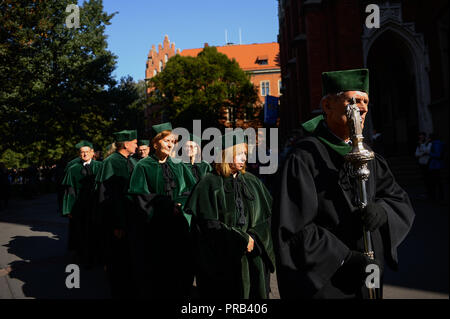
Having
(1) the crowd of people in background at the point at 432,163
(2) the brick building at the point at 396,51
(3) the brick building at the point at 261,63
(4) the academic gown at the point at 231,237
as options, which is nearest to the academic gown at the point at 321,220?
(4) the academic gown at the point at 231,237

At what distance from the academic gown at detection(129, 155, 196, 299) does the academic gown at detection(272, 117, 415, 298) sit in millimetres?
2471

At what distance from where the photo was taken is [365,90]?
237 cm

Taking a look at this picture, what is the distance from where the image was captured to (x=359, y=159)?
212 cm

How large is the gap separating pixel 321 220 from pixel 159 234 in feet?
8.73

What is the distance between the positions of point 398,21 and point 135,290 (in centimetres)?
1913

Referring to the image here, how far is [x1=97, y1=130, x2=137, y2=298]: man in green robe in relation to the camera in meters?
4.85

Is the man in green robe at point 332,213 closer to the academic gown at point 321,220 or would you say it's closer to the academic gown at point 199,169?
the academic gown at point 321,220

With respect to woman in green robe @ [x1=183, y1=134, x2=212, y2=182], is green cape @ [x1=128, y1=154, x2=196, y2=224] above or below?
below

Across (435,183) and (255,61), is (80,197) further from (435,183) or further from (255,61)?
(255,61)

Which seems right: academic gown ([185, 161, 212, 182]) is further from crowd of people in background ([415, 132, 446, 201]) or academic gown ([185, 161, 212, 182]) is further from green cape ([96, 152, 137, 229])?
crowd of people in background ([415, 132, 446, 201])

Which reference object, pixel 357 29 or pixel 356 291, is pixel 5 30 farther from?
pixel 356 291

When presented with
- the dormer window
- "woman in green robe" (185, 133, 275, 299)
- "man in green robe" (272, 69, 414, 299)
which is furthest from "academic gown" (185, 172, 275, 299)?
the dormer window

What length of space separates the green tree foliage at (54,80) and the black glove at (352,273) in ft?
73.1

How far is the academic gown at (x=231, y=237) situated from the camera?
3.69m
